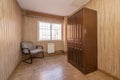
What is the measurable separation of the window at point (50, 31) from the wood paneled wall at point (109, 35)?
2.76m

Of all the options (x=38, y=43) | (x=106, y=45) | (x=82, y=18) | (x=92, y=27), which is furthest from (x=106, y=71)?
(x=38, y=43)

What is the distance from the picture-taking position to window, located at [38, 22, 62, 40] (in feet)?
15.6

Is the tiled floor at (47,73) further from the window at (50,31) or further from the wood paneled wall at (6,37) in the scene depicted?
the window at (50,31)

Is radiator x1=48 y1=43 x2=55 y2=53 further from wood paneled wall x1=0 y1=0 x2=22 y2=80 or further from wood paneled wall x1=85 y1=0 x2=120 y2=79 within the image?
wood paneled wall x1=85 y1=0 x2=120 y2=79

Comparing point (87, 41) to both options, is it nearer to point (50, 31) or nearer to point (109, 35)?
point (109, 35)

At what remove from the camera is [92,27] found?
2.65m

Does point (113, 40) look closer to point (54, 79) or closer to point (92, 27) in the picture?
point (92, 27)

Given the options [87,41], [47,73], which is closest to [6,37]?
[47,73]

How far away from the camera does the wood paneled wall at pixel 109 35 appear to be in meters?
2.16

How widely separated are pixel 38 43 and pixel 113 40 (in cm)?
352

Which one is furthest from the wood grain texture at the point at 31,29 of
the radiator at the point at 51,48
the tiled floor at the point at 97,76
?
the tiled floor at the point at 97,76

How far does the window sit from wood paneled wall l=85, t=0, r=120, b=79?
9.04 ft

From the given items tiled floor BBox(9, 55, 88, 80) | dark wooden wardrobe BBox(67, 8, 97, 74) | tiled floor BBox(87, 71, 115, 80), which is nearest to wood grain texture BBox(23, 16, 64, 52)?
tiled floor BBox(9, 55, 88, 80)

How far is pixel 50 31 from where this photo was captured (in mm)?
4996
